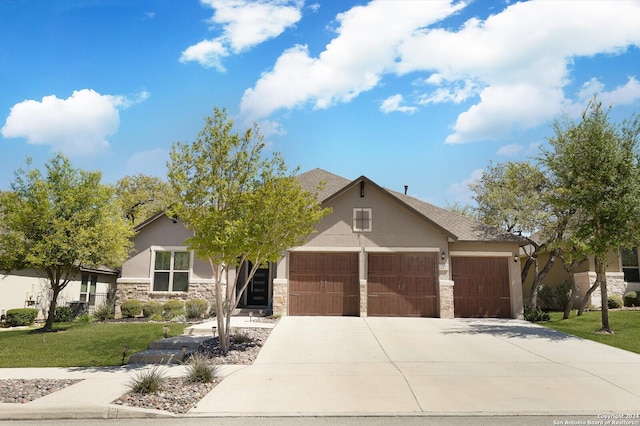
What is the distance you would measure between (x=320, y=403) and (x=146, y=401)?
8.98 ft

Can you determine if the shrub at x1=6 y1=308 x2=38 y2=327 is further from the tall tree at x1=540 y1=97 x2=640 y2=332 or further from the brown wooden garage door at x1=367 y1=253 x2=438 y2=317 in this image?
the tall tree at x1=540 y1=97 x2=640 y2=332

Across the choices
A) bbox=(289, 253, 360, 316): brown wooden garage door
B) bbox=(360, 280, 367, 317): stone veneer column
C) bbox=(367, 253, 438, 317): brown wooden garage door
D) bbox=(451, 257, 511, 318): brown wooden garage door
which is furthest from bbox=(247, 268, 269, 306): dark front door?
bbox=(451, 257, 511, 318): brown wooden garage door

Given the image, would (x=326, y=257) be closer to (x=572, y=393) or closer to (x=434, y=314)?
(x=434, y=314)

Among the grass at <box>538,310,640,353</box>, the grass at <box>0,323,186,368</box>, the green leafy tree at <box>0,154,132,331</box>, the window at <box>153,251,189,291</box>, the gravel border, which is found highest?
the green leafy tree at <box>0,154,132,331</box>

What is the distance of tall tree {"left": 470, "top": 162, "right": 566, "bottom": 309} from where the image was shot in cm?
1977

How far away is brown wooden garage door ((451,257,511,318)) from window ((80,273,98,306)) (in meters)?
17.8

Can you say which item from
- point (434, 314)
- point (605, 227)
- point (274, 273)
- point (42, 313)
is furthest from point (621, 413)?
point (42, 313)

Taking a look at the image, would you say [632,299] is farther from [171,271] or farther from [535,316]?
[171,271]

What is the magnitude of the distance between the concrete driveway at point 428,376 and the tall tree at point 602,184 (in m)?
3.36

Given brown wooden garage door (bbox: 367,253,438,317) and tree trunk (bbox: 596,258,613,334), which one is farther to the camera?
brown wooden garage door (bbox: 367,253,438,317)

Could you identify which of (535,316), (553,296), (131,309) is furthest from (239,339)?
(553,296)

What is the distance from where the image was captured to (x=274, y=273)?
19500 millimetres

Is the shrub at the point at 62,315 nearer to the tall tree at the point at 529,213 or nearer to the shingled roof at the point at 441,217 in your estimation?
the shingled roof at the point at 441,217

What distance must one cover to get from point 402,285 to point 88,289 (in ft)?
53.6
